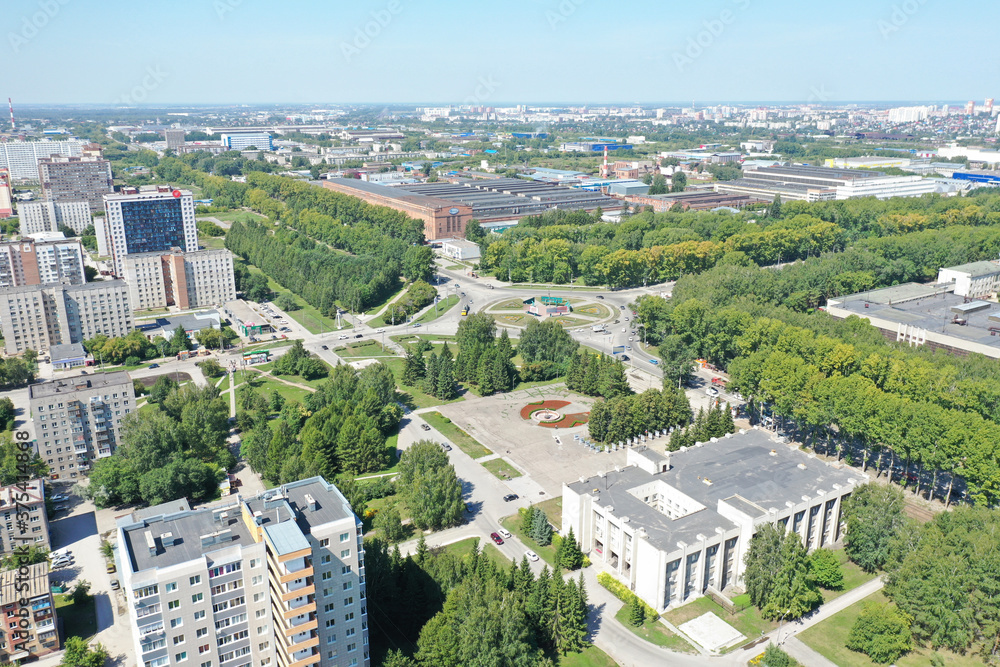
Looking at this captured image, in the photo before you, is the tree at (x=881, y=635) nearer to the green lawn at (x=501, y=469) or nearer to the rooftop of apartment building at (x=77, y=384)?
the green lawn at (x=501, y=469)

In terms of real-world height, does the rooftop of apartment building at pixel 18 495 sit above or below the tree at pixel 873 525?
above

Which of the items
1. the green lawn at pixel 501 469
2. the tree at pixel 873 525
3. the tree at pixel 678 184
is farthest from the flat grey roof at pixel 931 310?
the tree at pixel 678 184

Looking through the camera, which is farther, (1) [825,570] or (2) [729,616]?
(1) [825,570]

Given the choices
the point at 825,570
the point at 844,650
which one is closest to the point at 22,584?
the point at 844,650

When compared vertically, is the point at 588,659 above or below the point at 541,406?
below

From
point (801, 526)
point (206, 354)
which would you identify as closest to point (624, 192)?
point (206, 354)

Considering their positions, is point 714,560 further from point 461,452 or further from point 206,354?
point 206,354

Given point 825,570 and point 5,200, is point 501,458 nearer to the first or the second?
point 825,570

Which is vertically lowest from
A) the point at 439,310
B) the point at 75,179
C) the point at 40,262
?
the point at 439,310
